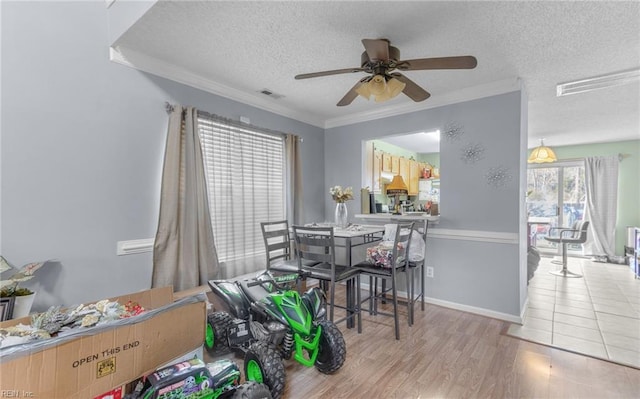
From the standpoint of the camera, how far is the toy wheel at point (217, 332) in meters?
2.17

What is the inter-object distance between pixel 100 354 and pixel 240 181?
6.96 feet

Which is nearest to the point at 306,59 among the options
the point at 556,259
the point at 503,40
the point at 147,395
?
the point at 503,40

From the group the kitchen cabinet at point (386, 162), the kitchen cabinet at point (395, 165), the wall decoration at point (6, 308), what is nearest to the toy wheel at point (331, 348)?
the wall decoration at point (6, 308)

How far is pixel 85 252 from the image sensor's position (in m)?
2.07

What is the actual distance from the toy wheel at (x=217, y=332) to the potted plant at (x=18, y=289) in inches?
42.1

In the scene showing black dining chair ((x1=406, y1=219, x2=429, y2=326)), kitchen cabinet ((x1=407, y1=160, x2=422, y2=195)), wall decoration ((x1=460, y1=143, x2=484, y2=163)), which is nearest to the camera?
black dining chair ((x1=406, y1=219, x2=429, y2=326))

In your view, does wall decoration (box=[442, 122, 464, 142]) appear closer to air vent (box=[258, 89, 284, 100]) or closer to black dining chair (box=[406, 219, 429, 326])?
black dining chair (box=[406, 219, 429, 326])

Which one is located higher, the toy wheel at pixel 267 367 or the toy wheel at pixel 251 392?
the toy wheel at pixel 251 392

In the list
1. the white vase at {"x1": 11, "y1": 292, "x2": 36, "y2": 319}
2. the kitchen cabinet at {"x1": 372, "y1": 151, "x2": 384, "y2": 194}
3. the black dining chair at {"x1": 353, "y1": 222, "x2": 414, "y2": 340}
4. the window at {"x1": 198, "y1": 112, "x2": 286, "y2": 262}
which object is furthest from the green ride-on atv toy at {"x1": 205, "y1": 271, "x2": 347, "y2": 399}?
the kitchen cabinet at {"x1": 372, "y1": 151, "x2": 384, "y2": 194}

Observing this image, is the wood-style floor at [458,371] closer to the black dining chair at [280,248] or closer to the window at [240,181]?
the black dining chair at [280,248]

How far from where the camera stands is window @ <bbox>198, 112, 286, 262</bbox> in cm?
290

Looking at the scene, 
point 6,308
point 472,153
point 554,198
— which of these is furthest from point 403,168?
point 6,308

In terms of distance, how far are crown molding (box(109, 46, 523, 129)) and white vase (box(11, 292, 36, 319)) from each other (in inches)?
68.8

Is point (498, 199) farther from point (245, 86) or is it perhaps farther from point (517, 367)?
point (245, 86)
